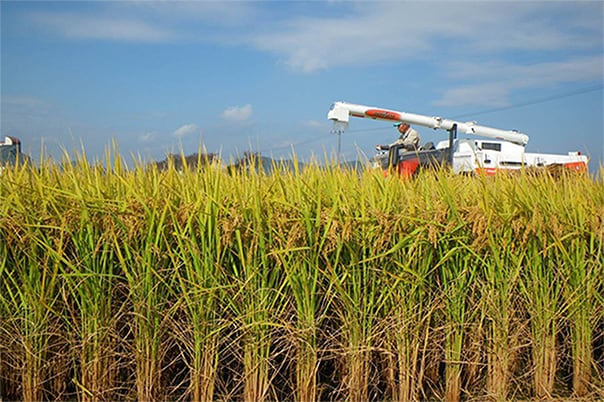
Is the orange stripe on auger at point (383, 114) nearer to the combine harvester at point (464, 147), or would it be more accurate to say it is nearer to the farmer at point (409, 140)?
the combine harvester at point (464, 147)

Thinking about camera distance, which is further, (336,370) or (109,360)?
(336,370)

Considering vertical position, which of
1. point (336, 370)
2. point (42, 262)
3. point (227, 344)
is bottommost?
point (336, 370)

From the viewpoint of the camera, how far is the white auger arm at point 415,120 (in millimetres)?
11969

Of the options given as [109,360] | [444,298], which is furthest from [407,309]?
[109,360]

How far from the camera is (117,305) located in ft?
10.9

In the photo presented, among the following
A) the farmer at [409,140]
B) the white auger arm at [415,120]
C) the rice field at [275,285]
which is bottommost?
the rice field at [275,285]

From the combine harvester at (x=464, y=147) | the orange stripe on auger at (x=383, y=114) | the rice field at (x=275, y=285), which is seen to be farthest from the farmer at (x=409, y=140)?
the rice field at (x=275, y=285)

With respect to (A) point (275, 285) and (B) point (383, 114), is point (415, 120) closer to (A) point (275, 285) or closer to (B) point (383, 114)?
(B) point (383, 114)

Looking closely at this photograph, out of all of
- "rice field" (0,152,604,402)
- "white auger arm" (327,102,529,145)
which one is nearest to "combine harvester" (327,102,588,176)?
"white auger arm" (327,102,529,145)

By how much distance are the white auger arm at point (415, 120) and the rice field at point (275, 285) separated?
850 centimetres

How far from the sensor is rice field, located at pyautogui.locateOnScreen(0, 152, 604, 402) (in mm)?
3207

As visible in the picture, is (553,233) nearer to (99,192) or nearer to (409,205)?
(409,205)

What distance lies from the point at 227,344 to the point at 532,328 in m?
1.96

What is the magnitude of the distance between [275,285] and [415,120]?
1009 cm
